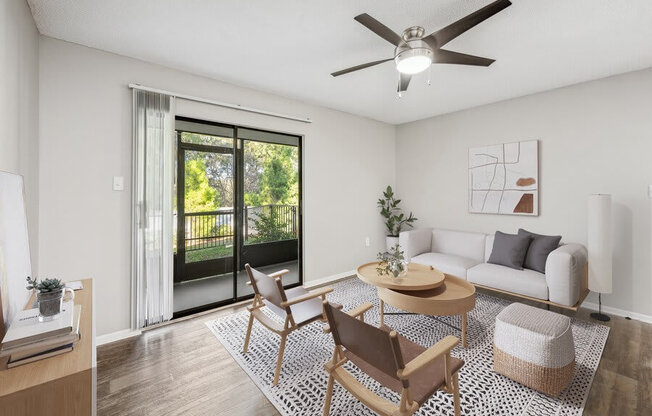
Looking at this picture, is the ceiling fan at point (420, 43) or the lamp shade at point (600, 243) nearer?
the ceiling fan at point (420, 43)

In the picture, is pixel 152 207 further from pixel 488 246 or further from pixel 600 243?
pixel 600 243

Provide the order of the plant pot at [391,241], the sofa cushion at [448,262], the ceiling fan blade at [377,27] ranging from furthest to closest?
the plant pot at [391,241] → the sofa cushion at [448,262] → the ceiling fan blade at [377,27]

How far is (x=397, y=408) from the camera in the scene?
131cm

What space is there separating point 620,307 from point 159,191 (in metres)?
5.17

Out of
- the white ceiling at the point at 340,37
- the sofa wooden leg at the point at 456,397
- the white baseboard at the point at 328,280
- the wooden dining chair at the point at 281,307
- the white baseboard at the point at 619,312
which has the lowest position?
the white baseboard at the point at 619,312

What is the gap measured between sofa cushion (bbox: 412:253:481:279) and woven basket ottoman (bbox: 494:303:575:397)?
55.9 inches

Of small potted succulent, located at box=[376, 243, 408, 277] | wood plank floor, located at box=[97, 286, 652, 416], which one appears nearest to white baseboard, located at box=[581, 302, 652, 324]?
wood plank floor, located at box=[97, 286, 652, 416]

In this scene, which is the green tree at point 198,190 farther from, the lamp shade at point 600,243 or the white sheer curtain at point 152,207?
the lamp shade at point 600,243

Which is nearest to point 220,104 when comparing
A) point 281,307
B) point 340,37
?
point 340,37

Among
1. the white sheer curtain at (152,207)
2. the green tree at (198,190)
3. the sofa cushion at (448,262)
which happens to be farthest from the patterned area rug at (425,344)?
the green tree at (198,190)

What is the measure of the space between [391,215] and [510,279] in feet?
8.12

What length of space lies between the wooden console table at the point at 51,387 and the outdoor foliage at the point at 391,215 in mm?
4632

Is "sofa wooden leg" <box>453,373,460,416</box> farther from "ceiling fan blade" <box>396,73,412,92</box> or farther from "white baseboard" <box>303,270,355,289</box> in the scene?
"white baseboard" <box>303,270,355,289</box>

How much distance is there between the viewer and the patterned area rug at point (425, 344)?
1828 mm
